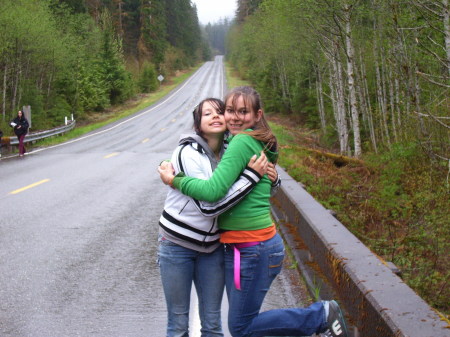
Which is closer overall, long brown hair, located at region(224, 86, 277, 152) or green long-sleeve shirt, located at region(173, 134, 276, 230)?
green long-sleeve shirt, located at region(173, 134, 276, 230)

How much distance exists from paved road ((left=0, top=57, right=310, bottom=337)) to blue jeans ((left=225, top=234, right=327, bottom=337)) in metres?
1.53

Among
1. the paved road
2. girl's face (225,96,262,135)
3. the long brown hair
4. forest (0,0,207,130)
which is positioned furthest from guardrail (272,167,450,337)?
forest (0,0,207,130)

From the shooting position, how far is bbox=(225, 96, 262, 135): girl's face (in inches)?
118

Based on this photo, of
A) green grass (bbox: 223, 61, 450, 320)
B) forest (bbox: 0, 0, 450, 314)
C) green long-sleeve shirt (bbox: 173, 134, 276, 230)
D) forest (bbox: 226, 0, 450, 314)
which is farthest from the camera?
forest (bbox: 0, 0, 450, 314)

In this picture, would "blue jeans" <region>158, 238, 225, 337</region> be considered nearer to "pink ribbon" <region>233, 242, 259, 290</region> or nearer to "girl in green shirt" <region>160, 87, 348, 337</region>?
"girl in green shirt" <region>160, 87, 348, 337</region>

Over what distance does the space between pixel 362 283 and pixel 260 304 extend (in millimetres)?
1053

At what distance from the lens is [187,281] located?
125 inches

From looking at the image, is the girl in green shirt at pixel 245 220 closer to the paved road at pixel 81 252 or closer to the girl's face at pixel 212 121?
the girl's face at pixel 212 121

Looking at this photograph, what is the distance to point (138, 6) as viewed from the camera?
7562 centimetres

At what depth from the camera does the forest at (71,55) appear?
31.9 metres

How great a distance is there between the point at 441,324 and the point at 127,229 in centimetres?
618

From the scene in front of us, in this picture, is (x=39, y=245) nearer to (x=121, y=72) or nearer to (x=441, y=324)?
(x=441, y=324)

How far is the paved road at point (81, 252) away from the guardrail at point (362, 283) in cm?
66

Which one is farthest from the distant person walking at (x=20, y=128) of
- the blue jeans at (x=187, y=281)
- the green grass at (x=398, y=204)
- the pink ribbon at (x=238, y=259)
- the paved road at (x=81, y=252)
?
the pink ribbon at (x=238, y=259)
